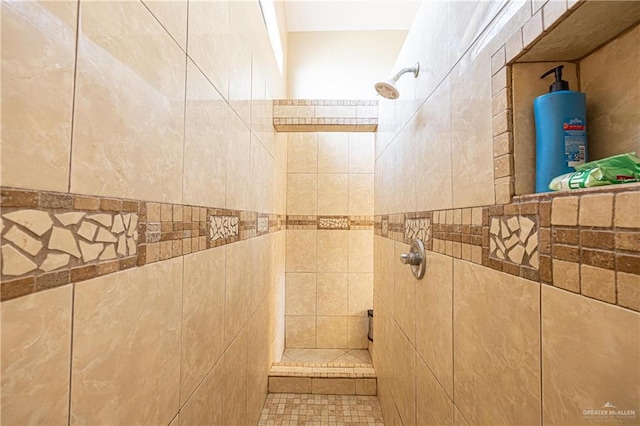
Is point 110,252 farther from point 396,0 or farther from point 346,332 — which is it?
point 396,0

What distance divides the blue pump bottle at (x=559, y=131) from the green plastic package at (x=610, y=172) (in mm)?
74

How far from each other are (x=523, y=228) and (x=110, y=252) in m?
0.69

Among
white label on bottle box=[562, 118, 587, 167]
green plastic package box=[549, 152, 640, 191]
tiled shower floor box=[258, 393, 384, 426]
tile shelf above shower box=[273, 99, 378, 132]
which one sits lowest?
tiled shower floor box=[258, 393, 384, 426]

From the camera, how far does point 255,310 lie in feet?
4.68

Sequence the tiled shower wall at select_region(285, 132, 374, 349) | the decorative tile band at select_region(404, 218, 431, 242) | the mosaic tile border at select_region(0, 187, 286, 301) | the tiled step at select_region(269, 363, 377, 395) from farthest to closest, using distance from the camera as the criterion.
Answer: the tiled shower wall at select_region(285, 132, 374, 349), the tiled step at select_region(269, 363, 377, 395), the decorative tile band at select_region(404, 218, 431, 242), the mosaic tile border at select_region(0, 187, 286, 301)

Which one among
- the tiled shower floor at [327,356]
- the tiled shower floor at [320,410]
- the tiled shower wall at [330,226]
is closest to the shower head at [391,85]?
the tiled shower wall at [330,226]

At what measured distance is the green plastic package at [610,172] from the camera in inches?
15.3

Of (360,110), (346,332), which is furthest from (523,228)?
(346,332)

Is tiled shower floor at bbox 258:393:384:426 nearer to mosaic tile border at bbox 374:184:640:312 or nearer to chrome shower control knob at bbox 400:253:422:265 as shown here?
chrome shower control knob at bbox 400:253:422:265

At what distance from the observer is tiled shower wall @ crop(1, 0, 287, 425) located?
1.02ft

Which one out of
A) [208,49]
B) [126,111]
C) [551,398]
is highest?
[208,49]

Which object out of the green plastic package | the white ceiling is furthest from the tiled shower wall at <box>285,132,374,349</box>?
the green plastic package

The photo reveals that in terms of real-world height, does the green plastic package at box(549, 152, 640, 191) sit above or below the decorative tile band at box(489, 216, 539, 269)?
above

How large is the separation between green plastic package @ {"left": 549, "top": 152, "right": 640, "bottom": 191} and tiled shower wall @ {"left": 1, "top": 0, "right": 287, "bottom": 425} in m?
0.70
